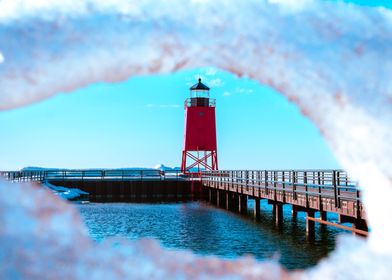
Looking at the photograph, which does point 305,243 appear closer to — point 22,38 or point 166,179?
point 22,38

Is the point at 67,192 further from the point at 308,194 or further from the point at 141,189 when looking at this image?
the point at 308,194

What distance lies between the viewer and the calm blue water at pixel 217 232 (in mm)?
20500

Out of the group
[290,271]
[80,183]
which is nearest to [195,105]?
[80,183]

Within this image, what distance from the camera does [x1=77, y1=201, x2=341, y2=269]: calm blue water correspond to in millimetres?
20500

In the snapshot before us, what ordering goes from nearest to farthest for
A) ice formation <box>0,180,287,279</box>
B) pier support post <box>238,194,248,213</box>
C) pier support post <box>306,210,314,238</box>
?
ice formation <box>0,180,287,279</box> → pier support post <box>306,210,314,238</box> → pier support post <box>238,194,248,213</box>

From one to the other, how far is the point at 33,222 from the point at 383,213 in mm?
7257

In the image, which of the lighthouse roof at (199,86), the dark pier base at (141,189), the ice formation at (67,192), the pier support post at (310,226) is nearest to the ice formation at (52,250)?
the pier support post at (310,226)

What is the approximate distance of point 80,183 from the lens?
51625mm

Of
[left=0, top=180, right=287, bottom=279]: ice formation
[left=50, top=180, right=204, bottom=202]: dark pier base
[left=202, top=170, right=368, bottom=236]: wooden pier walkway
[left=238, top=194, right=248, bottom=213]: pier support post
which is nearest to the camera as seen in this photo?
[left=0, top=180, right=287, bottom=279]: ice formation

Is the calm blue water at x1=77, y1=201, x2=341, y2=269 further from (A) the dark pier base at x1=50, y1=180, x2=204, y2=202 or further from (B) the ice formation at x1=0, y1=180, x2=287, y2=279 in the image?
(A) the dark pier base at x1=50, y1=180, x2=204, y2=202

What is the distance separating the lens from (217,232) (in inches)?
1017

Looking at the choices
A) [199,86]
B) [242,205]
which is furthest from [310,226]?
[199,86]

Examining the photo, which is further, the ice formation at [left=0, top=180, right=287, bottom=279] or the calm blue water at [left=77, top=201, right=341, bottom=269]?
the calm blue water at [left=77, top=201, right=341, bottom=269]

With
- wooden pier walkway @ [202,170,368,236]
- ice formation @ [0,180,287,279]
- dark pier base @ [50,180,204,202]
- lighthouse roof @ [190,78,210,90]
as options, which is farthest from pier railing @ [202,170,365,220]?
lighthouse roof @ [190,78,210,90]
